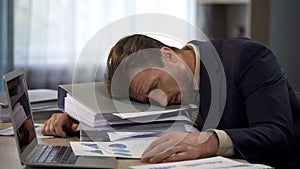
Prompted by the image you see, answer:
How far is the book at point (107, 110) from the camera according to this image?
4.56ft

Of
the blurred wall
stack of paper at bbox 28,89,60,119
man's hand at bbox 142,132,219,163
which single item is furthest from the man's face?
the blurred wall

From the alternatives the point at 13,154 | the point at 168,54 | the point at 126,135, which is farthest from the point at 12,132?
the point at 168,54

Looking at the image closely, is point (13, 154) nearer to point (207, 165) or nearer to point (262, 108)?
point (207, 165)

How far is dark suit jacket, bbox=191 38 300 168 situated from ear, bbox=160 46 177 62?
8 centimetres

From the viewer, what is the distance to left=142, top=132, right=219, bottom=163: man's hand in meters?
1.22

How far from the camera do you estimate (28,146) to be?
4.11ft

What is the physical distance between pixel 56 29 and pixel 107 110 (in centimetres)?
207

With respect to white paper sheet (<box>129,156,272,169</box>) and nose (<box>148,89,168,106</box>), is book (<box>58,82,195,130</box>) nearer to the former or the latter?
nose (<box>148,89,168,106</box>)

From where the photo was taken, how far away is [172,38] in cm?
167

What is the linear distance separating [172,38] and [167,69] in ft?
0.53

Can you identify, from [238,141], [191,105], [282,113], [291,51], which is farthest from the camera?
[291,51]

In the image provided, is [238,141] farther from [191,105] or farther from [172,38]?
[172,38]

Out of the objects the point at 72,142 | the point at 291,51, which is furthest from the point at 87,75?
the point at 72,142

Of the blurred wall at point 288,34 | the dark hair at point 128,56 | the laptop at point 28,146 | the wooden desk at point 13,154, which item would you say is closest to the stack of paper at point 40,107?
the wooden desk at point 13,154
